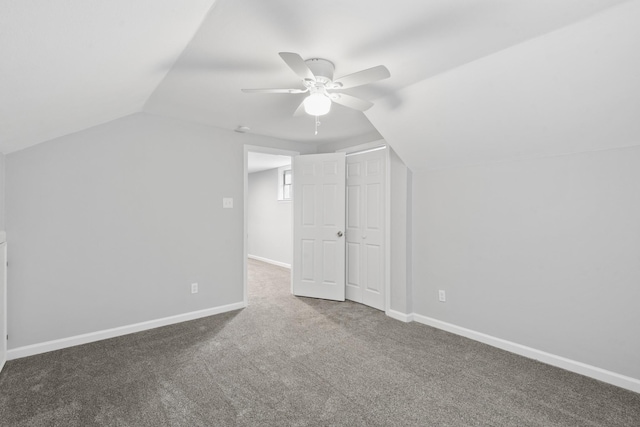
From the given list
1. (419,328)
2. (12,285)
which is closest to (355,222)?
(419,328)

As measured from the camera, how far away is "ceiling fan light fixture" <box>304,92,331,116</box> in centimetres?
214

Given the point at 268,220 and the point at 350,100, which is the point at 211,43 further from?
the point at 268,220

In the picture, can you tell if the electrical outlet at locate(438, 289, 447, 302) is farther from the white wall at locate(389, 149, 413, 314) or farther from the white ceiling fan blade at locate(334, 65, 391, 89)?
the white ceiling fan blade at locate(334, 65, 391, 89)

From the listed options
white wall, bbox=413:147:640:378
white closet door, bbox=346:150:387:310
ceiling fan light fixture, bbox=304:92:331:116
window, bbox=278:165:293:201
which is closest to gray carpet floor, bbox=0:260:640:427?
white wall, bbox=413:147:640:378

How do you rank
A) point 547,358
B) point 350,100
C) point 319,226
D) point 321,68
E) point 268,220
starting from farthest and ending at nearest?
point 268,220, point 319,226, point 547,358, point 350,100, point 321,68

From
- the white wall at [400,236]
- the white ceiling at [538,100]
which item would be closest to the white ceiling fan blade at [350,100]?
the white ceiling at [538,100]

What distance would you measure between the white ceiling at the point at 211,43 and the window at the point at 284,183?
4.23 meters

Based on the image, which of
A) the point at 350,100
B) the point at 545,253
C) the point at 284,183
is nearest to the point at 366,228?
the point at 545,253

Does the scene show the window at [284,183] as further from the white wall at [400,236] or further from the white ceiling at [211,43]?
the white ceiling at [211,43]

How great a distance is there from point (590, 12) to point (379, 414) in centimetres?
246

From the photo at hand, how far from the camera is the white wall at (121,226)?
105 inches

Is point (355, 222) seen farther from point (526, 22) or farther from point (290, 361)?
point (526, 22)

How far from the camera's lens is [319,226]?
14.4 feet

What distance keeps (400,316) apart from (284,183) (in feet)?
14.0
